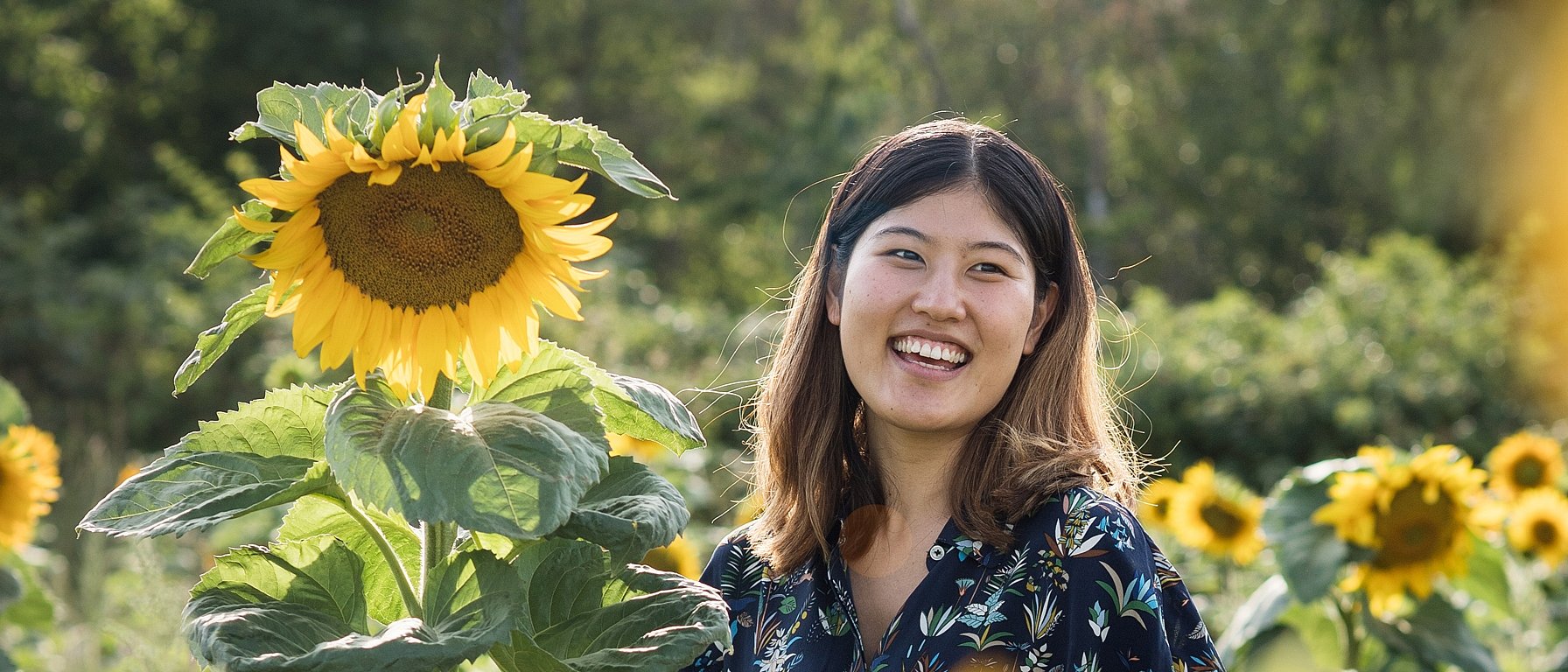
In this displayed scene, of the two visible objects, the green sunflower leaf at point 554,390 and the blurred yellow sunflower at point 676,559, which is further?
the blurred yellow sunflower at point 676,559

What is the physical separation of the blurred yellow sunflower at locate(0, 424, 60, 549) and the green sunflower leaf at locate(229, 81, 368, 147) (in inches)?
97.8

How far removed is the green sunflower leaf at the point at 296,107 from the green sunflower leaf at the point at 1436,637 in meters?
2.80

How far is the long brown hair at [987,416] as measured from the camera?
1.90m

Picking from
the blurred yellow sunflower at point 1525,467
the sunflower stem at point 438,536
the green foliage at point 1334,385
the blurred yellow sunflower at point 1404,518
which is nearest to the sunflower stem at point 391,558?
the sunflower stem at point 438,536

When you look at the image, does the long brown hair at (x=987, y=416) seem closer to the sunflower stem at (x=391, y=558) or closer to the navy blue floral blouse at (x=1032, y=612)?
the navy blue floral blouse at (x=1032, y=612)

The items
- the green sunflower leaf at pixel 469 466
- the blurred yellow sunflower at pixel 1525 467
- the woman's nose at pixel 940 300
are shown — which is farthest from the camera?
the blurred yellow sunflower at pixel 1525 467

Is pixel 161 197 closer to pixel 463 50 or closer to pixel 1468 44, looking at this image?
pixel 463 50

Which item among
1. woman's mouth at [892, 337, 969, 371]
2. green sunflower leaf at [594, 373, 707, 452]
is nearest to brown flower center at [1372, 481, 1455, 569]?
woman's mouth at [892, 337, 969, 371]

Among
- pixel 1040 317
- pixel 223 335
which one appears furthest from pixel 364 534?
pixel 1040 317

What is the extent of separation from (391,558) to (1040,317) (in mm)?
1039

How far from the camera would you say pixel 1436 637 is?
3311mm

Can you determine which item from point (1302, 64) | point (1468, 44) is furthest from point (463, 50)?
point (1468, 44)

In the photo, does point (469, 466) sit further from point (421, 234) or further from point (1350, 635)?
point (1350, 635)

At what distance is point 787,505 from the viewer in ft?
6.93
